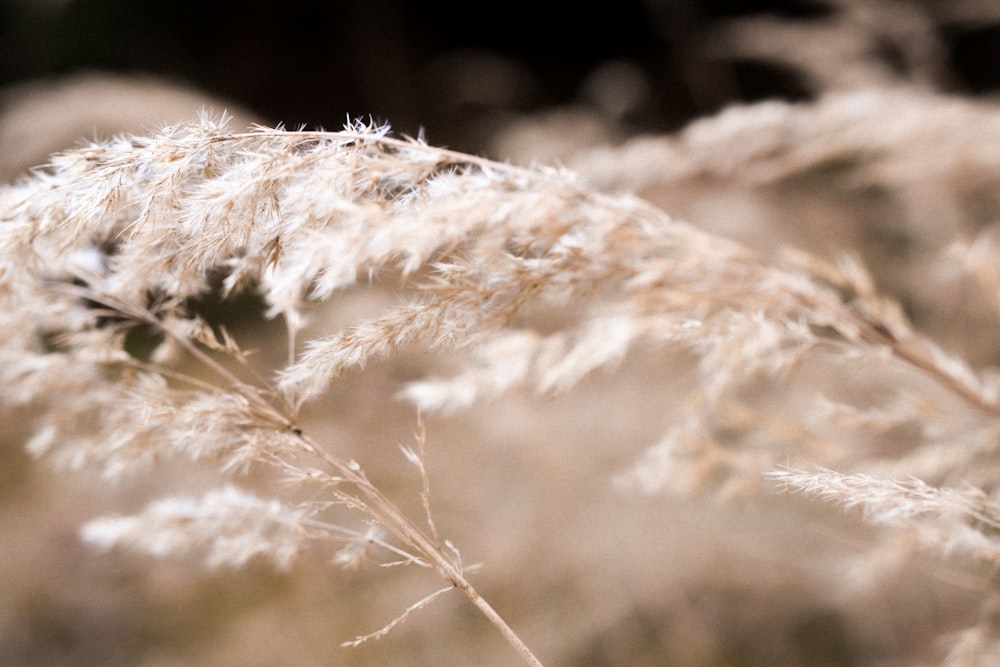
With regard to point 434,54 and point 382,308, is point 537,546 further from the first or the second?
point 434,54

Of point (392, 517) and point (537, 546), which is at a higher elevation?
point (392, 517)

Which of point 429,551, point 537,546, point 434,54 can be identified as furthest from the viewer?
point 434,54

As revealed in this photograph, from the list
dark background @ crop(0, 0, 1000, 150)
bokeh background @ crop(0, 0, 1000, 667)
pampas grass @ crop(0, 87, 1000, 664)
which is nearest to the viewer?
pampas grass @ crop(0, 87, 1000, 664)

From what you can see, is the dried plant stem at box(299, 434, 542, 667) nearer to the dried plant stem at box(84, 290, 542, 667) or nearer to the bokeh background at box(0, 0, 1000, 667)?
the dried plant stem at box(84, 290, 542, 667)

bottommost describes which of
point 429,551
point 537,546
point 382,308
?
point 537,546

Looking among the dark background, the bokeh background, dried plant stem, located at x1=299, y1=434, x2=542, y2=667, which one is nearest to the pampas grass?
dried plant stem, located at x1=299, y1=434, x2=542, y2=667

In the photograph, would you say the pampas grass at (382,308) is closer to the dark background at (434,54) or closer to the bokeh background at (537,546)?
the bokeh background at (537,546)

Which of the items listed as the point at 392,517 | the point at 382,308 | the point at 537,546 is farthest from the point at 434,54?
the point at 392,517

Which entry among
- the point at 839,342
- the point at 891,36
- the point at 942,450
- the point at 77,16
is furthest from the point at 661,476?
the point at 77,16

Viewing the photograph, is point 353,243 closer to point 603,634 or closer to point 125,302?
point 125,302
